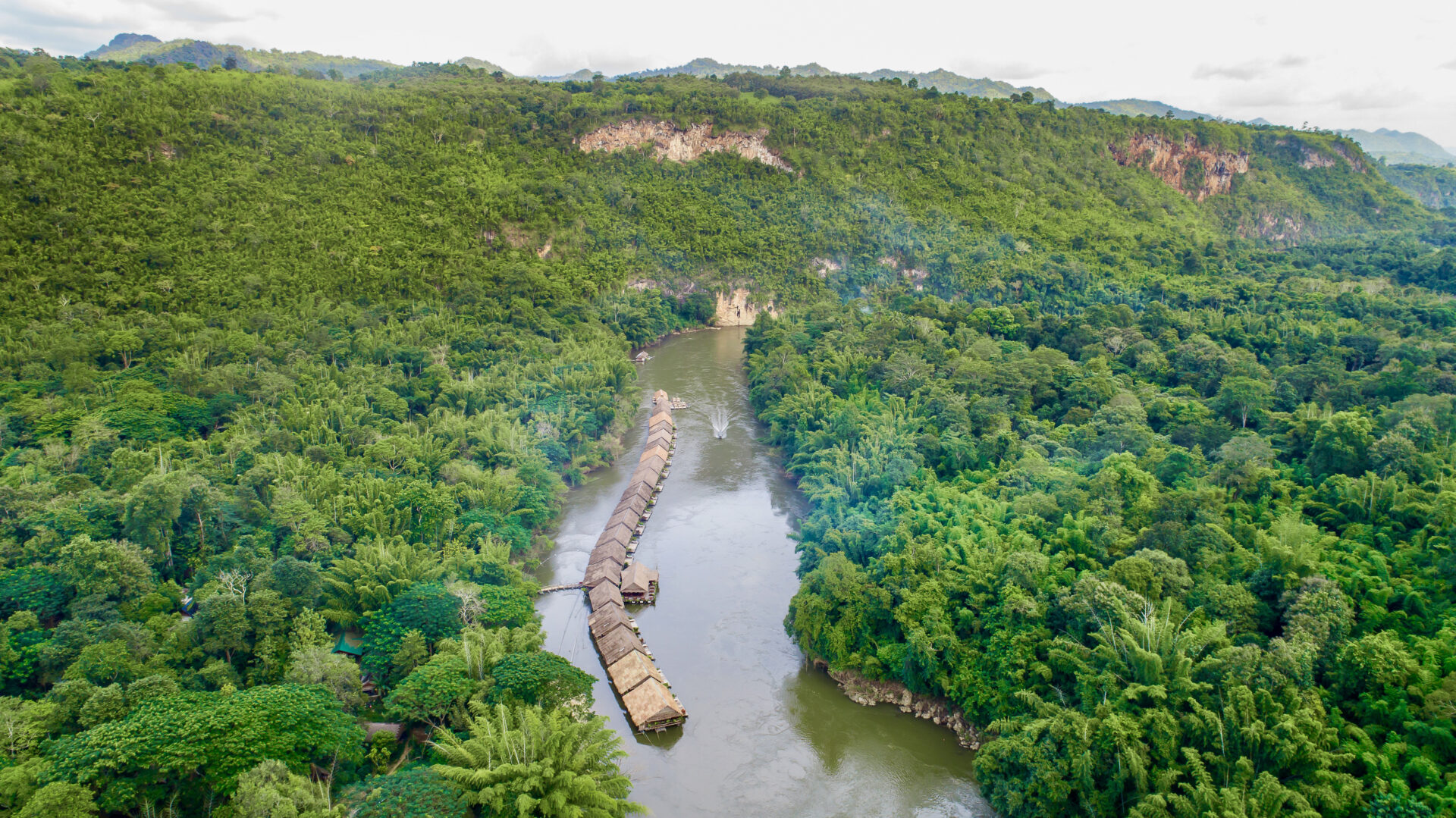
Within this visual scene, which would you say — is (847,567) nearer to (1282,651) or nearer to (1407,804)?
(1282,651)

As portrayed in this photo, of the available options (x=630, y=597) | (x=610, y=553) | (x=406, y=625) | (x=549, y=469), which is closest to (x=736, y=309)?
(x=549, y=469)

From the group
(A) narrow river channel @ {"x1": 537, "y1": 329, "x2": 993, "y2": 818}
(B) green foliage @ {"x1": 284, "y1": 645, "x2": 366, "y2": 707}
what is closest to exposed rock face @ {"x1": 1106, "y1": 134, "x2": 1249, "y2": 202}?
(A) narrow river channel @ {"x1": 537, "y1": 329, "x2": 993, "y2": 818}

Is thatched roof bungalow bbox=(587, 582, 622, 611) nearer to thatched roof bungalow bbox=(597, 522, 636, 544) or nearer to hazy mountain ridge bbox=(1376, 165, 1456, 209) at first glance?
thatched roof bungalow bbox=(597, 522, 636, 544)

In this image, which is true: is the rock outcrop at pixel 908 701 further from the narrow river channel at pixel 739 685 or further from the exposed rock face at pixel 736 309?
the exposed rock face at pixel 736 309

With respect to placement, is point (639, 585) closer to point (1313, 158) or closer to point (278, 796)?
point (278, 796)

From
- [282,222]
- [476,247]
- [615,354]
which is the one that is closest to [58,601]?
[615,354]

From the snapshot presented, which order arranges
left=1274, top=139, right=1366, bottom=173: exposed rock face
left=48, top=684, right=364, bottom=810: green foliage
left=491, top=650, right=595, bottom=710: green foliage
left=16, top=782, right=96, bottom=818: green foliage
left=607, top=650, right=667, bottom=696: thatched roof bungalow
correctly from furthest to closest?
left=1274, top=139, right=1366, bottom=173: exposed rock face
left=607, top=650, right=667, bottom=696: thatched roof bungalow
left=491, top=650, right=595, bottom=710: green foliage
left=48, top=684, right=364, bottom=810: green foliage
left=16, top=782, right=96, bottom=818: green foliage
